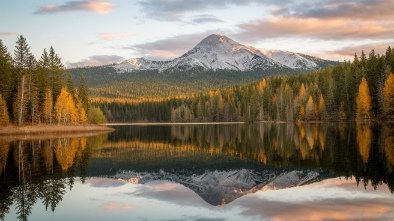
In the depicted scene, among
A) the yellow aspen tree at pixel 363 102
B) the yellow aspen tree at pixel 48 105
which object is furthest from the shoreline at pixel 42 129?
the yellow aspen tree at pixel 363 102

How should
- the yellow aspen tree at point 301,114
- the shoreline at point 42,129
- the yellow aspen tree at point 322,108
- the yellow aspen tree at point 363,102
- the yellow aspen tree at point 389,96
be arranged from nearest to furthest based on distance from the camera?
the shoreline at point 42,129 < the yellow aspen tree at point 389,96 < the yellow aspen tree at point 363,102 < the yellow aspen tree at point 322,108 < the yellow aspen tree at point 301,114

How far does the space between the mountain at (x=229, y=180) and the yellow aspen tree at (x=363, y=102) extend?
86.9 m

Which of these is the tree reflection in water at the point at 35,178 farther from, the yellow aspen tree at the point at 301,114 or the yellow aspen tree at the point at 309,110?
the yellow aspen tree at the point at 301,114

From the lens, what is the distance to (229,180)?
28.6 m

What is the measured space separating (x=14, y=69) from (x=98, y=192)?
7081 centimetres

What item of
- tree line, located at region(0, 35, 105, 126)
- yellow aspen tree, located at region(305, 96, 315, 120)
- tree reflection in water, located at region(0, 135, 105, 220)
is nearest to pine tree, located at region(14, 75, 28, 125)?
tree line, located at region(0, 35, 105, 126)

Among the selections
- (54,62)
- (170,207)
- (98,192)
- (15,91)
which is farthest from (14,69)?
(170,207)

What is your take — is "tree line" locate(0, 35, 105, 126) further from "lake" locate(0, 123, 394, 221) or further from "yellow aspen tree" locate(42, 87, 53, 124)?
"lake" locate(0, 123, 394, 221)

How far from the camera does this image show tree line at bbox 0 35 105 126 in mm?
76312

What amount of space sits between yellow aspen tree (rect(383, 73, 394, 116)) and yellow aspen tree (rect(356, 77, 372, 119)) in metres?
6.37

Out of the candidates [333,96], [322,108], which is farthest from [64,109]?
[333,96]

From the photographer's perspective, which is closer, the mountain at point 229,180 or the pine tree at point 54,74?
the mountain at point 229,180

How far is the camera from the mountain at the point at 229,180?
2317 cm

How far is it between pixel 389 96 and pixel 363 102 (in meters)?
9.58
